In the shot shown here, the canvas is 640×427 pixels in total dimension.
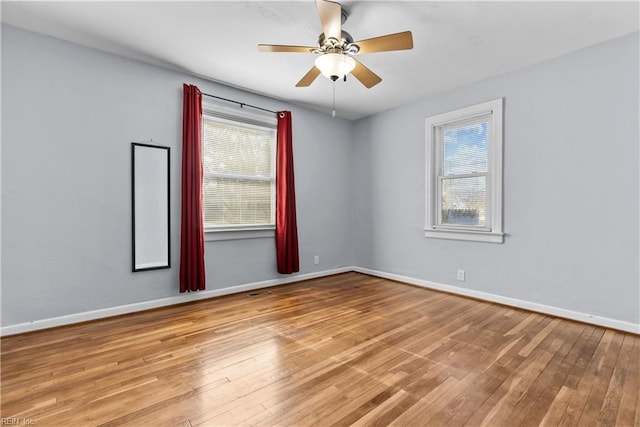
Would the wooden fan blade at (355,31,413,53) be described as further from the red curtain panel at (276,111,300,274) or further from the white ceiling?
the red curtain panel at (276,111,300,274)

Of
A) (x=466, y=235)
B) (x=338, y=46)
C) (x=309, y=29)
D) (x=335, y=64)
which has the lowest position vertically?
(x=466, y=235)

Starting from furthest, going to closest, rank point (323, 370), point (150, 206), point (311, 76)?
point (150, 206), point (311, 76), point (323, 370)

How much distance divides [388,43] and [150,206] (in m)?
2.84

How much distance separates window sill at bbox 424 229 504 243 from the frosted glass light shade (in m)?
2.53

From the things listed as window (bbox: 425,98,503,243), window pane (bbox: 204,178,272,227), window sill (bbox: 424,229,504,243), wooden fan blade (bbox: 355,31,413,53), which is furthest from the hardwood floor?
wooden fan blade (bbox: 355,31,413,53)

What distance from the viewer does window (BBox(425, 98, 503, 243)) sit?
3555 mm

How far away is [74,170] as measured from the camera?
113 inches

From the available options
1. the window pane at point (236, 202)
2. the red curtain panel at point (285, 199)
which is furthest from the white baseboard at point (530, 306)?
the window pane at point (236, 202)

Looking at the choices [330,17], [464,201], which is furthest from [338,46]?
[464,201]

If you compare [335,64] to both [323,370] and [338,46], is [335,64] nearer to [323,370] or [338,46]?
[338,46]

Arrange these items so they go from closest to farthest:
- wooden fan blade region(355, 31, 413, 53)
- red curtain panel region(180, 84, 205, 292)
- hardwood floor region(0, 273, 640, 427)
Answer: hardwood floor region(0, 273, 640, 427) < wooden fan blade region(355, 31, 413, 53) < red curtain panel region(180, 84, 205, 292)

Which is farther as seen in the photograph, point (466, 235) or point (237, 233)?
point (237, 233)

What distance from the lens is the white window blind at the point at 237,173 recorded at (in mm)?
3822

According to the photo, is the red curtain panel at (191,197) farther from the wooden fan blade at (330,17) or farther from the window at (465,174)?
the window at (465,174)
